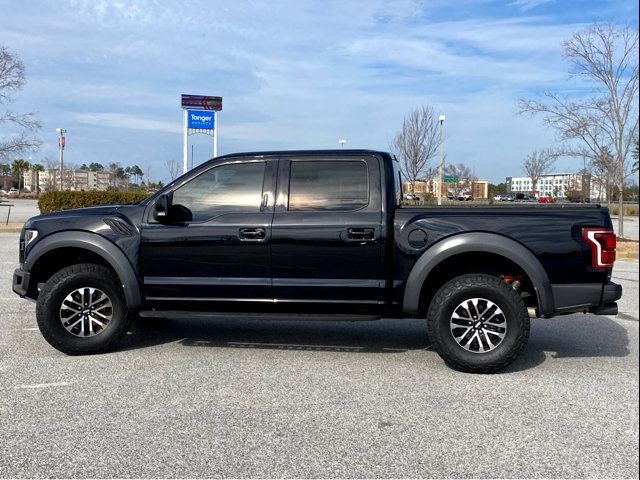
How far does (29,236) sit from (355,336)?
3.42m

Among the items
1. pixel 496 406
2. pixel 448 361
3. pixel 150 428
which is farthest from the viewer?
pixel 448 361

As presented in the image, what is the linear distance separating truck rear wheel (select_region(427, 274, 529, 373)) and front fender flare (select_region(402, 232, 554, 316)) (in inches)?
7.3

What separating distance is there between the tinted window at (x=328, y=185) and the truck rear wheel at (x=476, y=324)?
116 cm

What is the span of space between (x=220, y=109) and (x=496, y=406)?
28.6 m

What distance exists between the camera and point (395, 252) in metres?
4.74

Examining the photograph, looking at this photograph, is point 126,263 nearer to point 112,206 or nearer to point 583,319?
point 112,206

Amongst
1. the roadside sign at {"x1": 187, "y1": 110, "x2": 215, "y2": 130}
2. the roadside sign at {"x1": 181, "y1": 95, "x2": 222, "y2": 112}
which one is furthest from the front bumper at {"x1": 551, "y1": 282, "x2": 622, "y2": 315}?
the roadside sign at {"x1": 181, "y1": 95, "x2": 222, "y2": 112}

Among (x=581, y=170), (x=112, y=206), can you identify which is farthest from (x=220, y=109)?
(x=112, y=206)

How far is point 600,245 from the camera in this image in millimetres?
4445

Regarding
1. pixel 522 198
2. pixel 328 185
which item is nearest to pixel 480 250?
pixel 328 185

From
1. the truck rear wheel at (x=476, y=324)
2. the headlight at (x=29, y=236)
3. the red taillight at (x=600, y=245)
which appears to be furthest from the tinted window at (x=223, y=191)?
the red taillight at (x=600, y=245)

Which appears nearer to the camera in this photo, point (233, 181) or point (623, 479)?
point (623, 479)

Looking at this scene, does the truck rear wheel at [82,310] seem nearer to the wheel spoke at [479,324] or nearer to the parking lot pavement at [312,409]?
the parking lot pavement at [312,409]

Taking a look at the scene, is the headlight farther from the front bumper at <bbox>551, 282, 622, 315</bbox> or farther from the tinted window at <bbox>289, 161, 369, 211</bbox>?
the front bumper at <bbox>551, 282, 622, 315</bbox>
